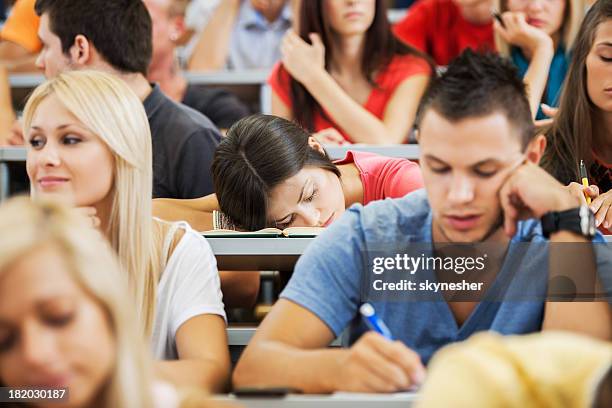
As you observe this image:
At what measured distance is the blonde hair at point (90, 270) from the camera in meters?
1.13

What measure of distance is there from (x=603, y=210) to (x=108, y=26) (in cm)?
147

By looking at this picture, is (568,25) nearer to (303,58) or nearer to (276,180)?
(303,58)

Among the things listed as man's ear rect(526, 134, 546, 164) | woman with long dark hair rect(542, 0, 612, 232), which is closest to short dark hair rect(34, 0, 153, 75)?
woman with long dark hair rect(542, 0, 612, 232)

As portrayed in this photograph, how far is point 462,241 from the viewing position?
1604 millimetres

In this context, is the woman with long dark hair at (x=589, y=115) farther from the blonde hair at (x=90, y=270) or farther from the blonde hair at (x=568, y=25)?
the blonde hair at (x=90, y=270)

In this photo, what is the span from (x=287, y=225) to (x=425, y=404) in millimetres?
1163

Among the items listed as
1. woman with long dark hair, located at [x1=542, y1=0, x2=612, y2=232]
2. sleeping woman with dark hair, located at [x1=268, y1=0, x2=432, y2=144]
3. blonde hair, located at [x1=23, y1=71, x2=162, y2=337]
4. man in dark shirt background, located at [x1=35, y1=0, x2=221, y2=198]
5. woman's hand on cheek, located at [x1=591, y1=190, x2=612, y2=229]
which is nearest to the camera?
blonde hair, located at [x1=23, y1=71, x2=162, y2=337]

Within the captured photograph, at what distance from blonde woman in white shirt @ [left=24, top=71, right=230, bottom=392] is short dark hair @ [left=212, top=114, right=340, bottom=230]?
38 cm

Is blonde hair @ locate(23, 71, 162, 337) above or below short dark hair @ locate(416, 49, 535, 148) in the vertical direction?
below

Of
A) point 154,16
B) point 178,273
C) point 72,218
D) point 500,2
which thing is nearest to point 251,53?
point 154,16

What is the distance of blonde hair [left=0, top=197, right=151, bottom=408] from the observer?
1.13 meters

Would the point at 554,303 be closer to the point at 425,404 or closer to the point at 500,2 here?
the point at 425,404

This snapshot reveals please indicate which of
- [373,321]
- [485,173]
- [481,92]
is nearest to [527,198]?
[485,173]

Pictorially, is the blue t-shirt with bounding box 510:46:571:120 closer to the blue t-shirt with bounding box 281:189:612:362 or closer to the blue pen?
the blue t-shirt with bounding box 281:189:612:362
